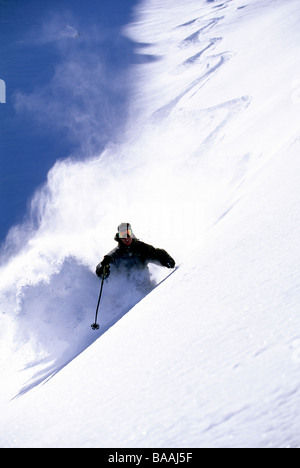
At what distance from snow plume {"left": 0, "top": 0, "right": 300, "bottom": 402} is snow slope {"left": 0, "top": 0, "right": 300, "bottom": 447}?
0.05 m

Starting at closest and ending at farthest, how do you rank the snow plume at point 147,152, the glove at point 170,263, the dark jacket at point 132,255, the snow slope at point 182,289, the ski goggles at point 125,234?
the snow slope at point 182,289 → the glove at point 170,263 → the ski goggles at point 125,234 → the dark jacket at point 132,255 → the snow plume at point 147,152

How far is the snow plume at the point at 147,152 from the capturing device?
211 inches

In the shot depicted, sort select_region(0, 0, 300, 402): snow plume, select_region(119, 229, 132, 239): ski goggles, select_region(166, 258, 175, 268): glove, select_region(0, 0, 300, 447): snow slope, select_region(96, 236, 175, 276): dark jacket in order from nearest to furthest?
select_region(0, 0, 300, 447): snow slope → select_region(166, 258, 175, 268): glove → select_region(119, 229, 132, 239): ski goggles → select_region(96, 236, 175, 276): dark jacket → select_region(0, 0, 300, 402): snow plume

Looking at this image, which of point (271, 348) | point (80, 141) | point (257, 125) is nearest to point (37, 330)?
point (271, 348)

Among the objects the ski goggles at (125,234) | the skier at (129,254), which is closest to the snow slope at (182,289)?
the skier at (129,254)

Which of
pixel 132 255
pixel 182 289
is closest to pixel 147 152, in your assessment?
pixel 132 255

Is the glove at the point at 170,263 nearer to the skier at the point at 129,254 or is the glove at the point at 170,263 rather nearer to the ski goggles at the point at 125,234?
the skier at the point at 129,254

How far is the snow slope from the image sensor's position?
4.21 feet

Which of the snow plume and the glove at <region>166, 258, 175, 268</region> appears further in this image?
the snow plume

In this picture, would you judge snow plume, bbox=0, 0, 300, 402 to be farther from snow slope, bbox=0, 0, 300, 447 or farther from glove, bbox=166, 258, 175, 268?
glove, bbox=166, 258, 175, 268

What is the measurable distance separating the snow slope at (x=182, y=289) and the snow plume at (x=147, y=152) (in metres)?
0.05

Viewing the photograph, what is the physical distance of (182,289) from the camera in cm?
272

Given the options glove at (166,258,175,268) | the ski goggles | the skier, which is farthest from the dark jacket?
glove at (166,258,175,268)

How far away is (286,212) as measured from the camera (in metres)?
2.91
